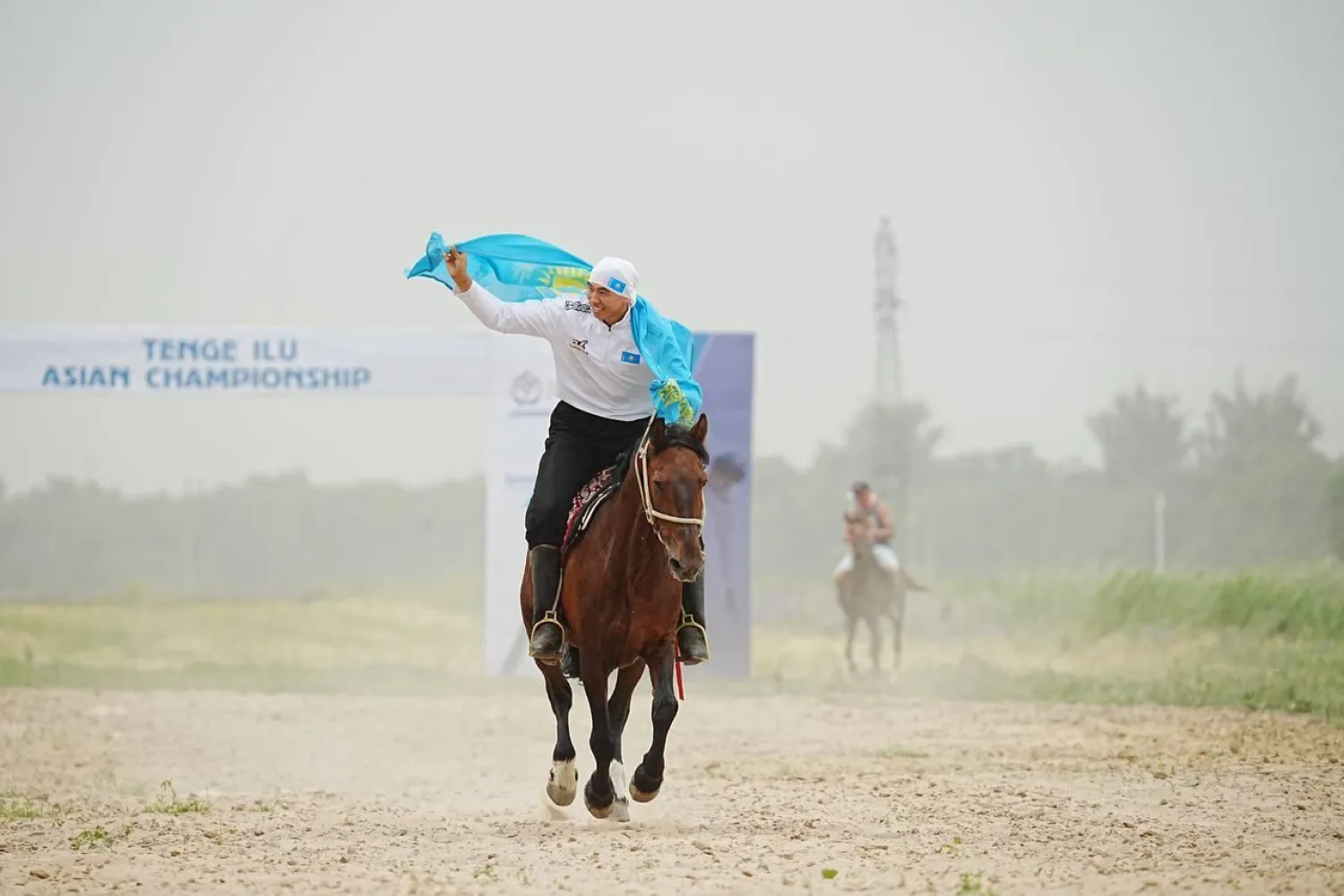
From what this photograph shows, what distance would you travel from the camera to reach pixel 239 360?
65.5 feet

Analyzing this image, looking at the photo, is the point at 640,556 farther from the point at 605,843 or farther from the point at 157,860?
the point at 157,860

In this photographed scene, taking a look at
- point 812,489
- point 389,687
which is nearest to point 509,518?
point 389,687

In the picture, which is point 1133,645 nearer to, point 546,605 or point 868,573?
point 868,573

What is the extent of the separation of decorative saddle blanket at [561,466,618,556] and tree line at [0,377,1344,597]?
2246 cm

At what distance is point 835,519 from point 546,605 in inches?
1224

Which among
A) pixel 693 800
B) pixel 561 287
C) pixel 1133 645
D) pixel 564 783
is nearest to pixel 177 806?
pixel 564 783

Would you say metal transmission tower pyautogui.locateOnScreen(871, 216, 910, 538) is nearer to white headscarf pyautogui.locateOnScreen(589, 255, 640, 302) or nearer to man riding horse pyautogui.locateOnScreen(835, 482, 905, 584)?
man riding horse pyautogui.locateOnScreen(835, 482, 905, 584)

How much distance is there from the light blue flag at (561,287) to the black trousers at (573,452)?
30 centimetres

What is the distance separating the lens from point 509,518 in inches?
777

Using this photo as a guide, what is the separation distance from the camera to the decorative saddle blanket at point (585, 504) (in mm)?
10164

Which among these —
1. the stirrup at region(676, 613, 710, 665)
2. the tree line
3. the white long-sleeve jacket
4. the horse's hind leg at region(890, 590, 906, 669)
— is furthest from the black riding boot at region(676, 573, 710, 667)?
the tree line

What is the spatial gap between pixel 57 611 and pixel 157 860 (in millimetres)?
18686

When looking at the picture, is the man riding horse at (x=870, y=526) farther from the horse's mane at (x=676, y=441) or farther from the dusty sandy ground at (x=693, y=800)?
the horse's mane at (x=676, y=441)

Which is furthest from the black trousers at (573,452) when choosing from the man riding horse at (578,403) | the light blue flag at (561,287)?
the light blue flag at (561,287)
